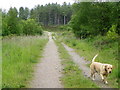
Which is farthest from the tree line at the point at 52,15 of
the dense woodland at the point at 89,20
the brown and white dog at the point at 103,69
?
the brown and white dog at the point at 103,69

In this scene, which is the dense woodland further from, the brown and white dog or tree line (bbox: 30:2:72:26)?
tree line (bbox: 30:2:72:26)

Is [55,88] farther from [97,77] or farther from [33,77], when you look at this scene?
[97,77]

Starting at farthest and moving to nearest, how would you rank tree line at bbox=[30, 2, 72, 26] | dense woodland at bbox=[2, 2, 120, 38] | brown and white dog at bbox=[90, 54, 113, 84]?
tree line at bbox=[30, 2, 72, 26]
dense woodland at bbox=[2, 2, 120, 38]
brown and white dog at bbox=[90, 54, 113, 84]

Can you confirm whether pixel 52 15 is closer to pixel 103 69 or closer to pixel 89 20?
pixel 89 20

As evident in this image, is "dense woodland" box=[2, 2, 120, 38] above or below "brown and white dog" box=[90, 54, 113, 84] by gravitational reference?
above

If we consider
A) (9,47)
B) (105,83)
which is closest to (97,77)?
(105,83)

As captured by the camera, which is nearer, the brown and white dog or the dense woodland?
the brown and white dog

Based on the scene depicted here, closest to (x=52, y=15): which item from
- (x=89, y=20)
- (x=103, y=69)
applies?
(x=89, y=20)

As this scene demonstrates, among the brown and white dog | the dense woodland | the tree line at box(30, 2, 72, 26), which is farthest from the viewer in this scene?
the tree line at box(30, 2, 72, 26)

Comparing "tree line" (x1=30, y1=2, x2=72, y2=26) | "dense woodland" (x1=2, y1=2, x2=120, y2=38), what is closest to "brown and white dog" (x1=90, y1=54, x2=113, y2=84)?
"dense woodland" (x1=2, y1=2, x2=120, y2=38)

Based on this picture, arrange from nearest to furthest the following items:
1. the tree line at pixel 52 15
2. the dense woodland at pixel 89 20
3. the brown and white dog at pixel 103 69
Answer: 1. the brown and white dog at pixel 103 69
2. the dense woodland at pixel 89 20
3. the tree line at pixel 52 15

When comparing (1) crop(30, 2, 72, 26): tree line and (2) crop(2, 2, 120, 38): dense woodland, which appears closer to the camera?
(2) crop(2, 2, 120, 38): dense woodland

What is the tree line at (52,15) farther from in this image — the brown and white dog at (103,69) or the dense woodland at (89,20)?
the brown and white dog at (103,69)

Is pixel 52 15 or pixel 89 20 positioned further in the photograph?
pixel 52 15
